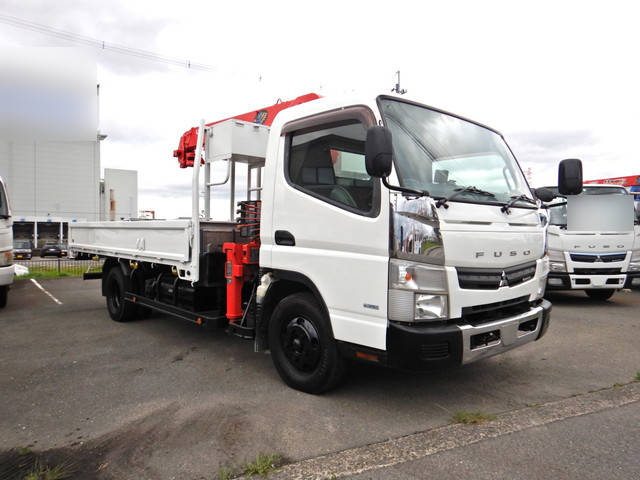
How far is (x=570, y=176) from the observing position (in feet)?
14.0

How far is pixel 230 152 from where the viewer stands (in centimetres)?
482

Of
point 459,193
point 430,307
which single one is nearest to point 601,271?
point 459,193

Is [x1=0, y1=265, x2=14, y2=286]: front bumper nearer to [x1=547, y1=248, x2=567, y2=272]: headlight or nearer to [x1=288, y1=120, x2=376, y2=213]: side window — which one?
[x1=288, y1=120, x2=376, y2=213]: side window

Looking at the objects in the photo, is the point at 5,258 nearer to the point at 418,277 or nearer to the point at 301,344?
the point at 301,344

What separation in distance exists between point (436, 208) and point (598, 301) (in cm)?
752

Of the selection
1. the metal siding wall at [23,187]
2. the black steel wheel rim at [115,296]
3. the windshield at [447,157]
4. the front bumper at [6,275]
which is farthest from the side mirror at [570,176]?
the metal siding wall at [23,187]

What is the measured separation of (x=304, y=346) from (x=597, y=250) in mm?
6502

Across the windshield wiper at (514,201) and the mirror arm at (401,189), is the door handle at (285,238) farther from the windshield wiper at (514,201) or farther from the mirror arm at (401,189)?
the windshield wiper at (514,201)

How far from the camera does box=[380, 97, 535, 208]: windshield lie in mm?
3422

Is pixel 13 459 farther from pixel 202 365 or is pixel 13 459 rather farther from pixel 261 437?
pixel 202 365

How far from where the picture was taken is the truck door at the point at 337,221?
330 cm

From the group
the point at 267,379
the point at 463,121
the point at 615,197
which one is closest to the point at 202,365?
the point at 267,379

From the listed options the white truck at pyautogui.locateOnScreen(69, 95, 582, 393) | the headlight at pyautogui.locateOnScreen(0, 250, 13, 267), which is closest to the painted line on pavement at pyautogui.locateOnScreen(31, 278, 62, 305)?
the headlight at pyautogui.locateOnScreen(0, 250, 13, 267)

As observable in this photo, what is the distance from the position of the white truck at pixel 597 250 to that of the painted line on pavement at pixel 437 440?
4542mm
